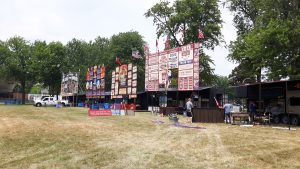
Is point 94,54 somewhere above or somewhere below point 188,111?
above

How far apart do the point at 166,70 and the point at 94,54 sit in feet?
224

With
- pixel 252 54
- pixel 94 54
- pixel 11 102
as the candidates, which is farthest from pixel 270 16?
pixel 94 54


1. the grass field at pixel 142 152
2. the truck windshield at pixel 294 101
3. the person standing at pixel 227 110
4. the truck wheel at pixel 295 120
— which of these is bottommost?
the grass field at pixel 142 152

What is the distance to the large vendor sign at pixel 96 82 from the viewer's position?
171 ft

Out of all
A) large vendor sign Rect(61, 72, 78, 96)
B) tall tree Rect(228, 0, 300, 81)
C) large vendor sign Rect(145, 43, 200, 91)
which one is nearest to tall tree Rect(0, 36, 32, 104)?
large vendor sign Rect(61, 72, 78, 96)

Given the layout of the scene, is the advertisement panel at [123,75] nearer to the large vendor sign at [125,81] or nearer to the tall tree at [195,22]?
the large vendor sign at [125,81]

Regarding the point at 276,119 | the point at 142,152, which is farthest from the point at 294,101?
the point at 142,152

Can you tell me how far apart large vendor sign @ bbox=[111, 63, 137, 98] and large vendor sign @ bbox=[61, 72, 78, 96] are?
75.4 ft

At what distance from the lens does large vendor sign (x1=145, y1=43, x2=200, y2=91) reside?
109ft

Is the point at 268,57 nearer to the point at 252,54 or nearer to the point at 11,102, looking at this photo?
the point at 252,54

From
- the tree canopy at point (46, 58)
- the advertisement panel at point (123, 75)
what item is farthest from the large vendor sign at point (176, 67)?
the tree canopy at point (46, 58)

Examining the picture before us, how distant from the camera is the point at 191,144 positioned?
14.6 metres

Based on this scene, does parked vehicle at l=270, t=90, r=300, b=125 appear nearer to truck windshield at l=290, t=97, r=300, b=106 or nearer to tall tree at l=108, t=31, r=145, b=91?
truck windshield at l=290, t=97, r=300, b=106

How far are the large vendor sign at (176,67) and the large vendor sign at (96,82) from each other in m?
11.1
